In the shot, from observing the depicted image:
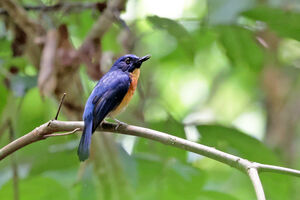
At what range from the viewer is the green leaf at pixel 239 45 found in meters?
3.71

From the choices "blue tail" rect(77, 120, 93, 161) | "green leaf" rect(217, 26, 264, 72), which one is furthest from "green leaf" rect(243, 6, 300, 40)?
"blue tail" rect(77, 120, 93, 161)

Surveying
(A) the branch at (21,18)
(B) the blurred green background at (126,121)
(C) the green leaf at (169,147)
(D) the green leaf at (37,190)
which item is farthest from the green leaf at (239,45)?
(D) the green leaf at (37,190)

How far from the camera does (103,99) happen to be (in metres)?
3.33

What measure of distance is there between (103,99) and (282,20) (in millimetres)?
1226

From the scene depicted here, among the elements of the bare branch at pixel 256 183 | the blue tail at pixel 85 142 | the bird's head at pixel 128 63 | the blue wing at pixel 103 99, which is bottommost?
the bird's head at pixel 128 63

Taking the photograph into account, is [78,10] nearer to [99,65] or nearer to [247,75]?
[99,65]

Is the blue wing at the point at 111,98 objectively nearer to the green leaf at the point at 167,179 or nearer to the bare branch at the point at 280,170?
the green leaf at the point at 167,179

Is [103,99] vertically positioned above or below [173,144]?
below

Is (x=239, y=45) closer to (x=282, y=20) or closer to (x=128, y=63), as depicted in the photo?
(x=282, y=20)

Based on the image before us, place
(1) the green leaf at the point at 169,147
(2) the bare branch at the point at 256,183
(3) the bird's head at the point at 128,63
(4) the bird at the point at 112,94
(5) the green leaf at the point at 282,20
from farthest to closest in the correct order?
(3) the bird's head at the point at 128,63, (5) the green leaf at the point at 282,20, (1) the green leaf at the point at 169,147, (4) the bird at the point at 112,94, (2) the bare branch at the point at 256,183

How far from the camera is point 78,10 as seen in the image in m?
4.09

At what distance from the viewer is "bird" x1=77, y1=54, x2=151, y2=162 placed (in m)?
2.90

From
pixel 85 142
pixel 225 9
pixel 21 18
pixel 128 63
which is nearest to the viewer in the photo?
pixel 85 142

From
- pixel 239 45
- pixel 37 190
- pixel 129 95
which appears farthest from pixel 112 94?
pixel 239 45
